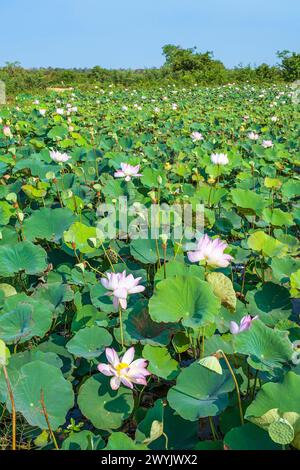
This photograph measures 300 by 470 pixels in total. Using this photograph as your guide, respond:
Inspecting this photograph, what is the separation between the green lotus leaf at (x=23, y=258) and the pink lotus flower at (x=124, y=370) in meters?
0.62

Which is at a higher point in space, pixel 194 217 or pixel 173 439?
pixel 194 217

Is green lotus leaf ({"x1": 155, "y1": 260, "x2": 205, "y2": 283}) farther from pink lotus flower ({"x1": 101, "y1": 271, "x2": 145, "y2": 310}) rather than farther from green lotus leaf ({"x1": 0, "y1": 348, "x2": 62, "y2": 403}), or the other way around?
green lotus leaf ({"x1": 0, "y1": 348, "x2": 62, "y2": 403})

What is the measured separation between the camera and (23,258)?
1606 mm

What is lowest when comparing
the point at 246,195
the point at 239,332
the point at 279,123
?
the point at 239,332

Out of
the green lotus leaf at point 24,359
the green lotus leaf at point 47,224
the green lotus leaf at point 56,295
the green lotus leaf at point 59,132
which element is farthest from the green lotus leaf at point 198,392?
the green lotus leaf at point 59,132

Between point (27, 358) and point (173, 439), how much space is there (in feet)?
1.42

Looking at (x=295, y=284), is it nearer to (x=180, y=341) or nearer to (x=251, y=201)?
(x=180, y=341)

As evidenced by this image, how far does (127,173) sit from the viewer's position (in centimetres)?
→ 229

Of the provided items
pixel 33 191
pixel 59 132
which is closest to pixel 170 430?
pixel 33 191

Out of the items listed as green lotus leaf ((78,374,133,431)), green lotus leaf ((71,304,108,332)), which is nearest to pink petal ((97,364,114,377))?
green lotus leaf ((78,374,133,431))

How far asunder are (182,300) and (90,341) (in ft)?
0.88

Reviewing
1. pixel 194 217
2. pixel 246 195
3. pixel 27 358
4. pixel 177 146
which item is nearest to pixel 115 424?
pixel 27 358

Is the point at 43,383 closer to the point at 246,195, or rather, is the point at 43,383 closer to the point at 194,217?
the point at 194,217

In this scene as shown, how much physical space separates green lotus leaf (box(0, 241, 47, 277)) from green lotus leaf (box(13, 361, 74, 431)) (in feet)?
1.85
